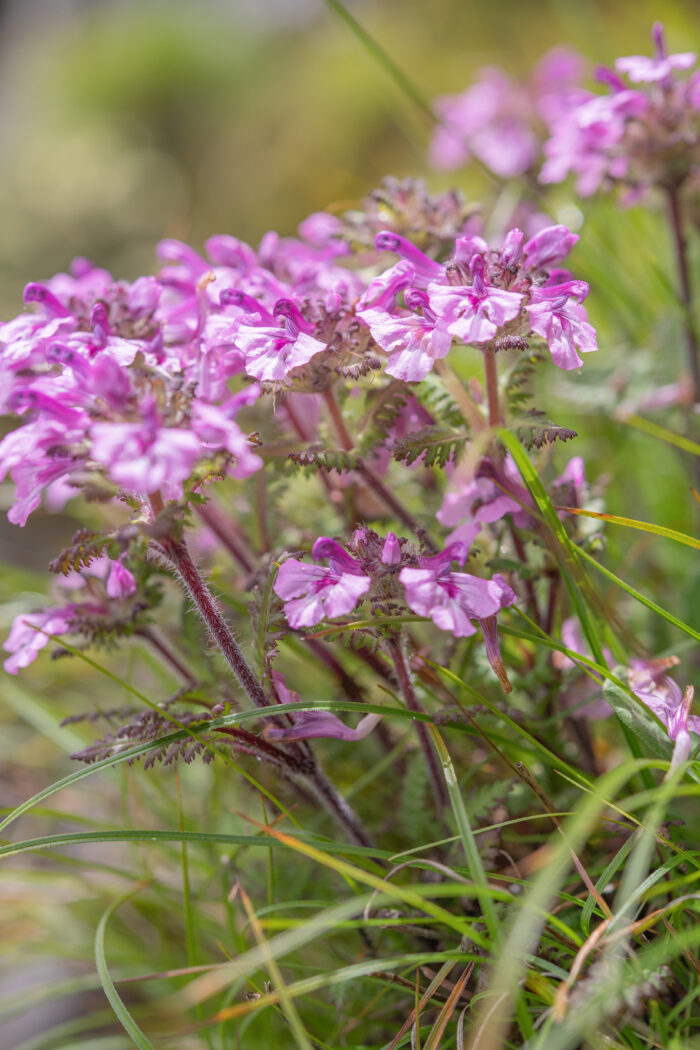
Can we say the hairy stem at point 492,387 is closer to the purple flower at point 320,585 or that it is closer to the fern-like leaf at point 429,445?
the fern-like leaf at point 429,445

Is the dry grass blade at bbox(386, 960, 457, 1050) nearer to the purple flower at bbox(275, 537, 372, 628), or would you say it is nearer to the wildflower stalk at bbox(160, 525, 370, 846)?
the wildflower stalk at bbox(160, 525, 370, 846)

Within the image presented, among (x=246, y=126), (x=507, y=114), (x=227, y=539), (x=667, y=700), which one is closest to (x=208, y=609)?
(x=227, y=539)

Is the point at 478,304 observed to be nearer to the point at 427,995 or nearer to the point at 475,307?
the point at 475,307

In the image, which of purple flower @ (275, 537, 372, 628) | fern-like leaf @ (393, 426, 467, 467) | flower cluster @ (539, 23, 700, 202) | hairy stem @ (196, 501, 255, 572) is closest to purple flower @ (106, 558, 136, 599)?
hairy stem @ (196, 501, 255, 572)

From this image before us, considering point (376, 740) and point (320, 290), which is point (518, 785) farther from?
point (320, 290)

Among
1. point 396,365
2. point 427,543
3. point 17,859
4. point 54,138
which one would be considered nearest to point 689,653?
point 427,543

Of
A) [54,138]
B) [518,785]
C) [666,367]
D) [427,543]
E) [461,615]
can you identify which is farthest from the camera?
[54,138]

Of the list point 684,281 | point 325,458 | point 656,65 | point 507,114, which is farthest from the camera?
point 507,114
